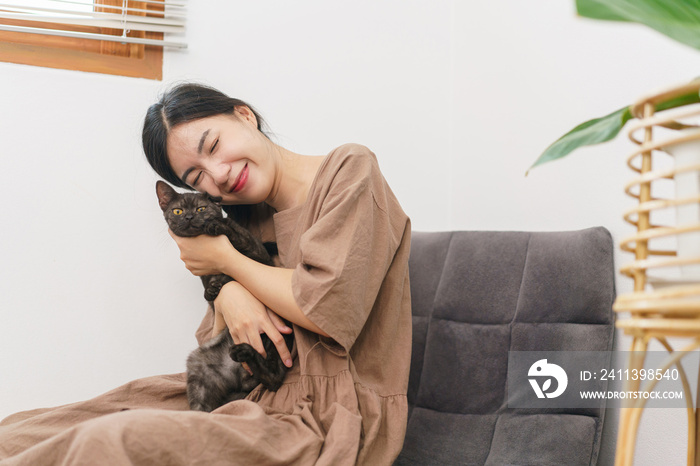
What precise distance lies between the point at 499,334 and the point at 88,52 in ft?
4.70

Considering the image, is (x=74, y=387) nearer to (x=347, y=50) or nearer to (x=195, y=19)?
(x=195, y=19)

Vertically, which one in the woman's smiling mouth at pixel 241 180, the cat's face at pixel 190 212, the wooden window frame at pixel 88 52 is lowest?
the cat's face at pixel 190 212

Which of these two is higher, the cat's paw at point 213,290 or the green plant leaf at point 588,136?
the green plant leaf at point 588,136

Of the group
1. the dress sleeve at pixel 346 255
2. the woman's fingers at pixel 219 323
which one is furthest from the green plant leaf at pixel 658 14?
the woman's fingers at pixel 219 323

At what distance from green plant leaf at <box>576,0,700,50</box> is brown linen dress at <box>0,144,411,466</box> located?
624 millimetres

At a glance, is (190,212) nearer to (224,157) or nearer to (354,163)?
(224,157)

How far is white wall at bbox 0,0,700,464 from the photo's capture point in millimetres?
1540

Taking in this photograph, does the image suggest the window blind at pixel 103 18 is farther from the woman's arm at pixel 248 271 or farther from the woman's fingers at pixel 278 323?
the woman's fingers at pixel 278 323

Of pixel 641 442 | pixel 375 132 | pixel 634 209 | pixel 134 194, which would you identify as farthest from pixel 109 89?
pixel 641 442

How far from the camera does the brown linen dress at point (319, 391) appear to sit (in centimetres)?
85

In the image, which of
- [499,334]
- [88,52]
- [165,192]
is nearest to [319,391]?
[499,334]

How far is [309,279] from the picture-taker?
1070 millimetres

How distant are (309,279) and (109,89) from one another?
1034 mm

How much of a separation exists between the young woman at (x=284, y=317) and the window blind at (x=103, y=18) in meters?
0.44
